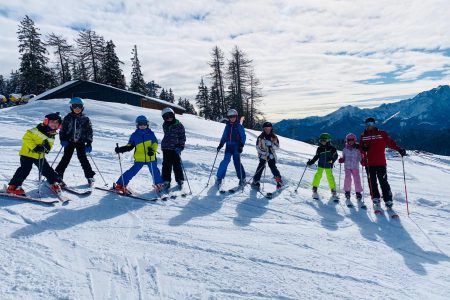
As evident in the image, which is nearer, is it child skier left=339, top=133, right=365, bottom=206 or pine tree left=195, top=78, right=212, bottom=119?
child skier left=339, top=133, right=365, bottom=206

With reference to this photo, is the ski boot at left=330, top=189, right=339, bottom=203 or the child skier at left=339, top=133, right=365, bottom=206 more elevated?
the child skier at left=339, top=133, right=365, bottom=206

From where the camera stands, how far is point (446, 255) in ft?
17.0

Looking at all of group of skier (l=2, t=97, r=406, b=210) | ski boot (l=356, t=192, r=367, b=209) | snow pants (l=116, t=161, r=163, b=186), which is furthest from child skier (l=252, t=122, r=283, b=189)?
snow pants (l=116, t=161, r=163, b=186)

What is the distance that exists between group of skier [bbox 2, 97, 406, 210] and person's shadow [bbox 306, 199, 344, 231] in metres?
0.43

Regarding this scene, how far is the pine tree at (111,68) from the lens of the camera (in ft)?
143

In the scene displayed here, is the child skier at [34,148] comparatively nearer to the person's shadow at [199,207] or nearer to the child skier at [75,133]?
the child skier at [75,133]

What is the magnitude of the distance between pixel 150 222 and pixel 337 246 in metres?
3.02

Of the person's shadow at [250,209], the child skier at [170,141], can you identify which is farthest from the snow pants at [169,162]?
the person's shadow at [250,209]

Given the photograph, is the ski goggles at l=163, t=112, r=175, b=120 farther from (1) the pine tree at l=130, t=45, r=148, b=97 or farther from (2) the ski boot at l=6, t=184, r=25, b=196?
(1) the pine tree at l=130, t=45, r=148, b=97

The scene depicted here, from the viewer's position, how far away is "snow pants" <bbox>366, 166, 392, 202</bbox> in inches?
287

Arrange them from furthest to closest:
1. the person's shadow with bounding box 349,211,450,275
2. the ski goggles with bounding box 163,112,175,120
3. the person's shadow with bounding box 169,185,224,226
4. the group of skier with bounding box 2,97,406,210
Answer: the ski goggles with bounding box 163,112,175,120
the group of skier with bounding box 2,97,406,210
the person's shadow with bounding box 169,185,224,226
the person's shadow with bounding box 349,211,450,275

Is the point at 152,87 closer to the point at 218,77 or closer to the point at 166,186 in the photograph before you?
the point at 218,77

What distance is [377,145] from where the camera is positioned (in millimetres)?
7395

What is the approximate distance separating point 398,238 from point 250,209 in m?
2.70
